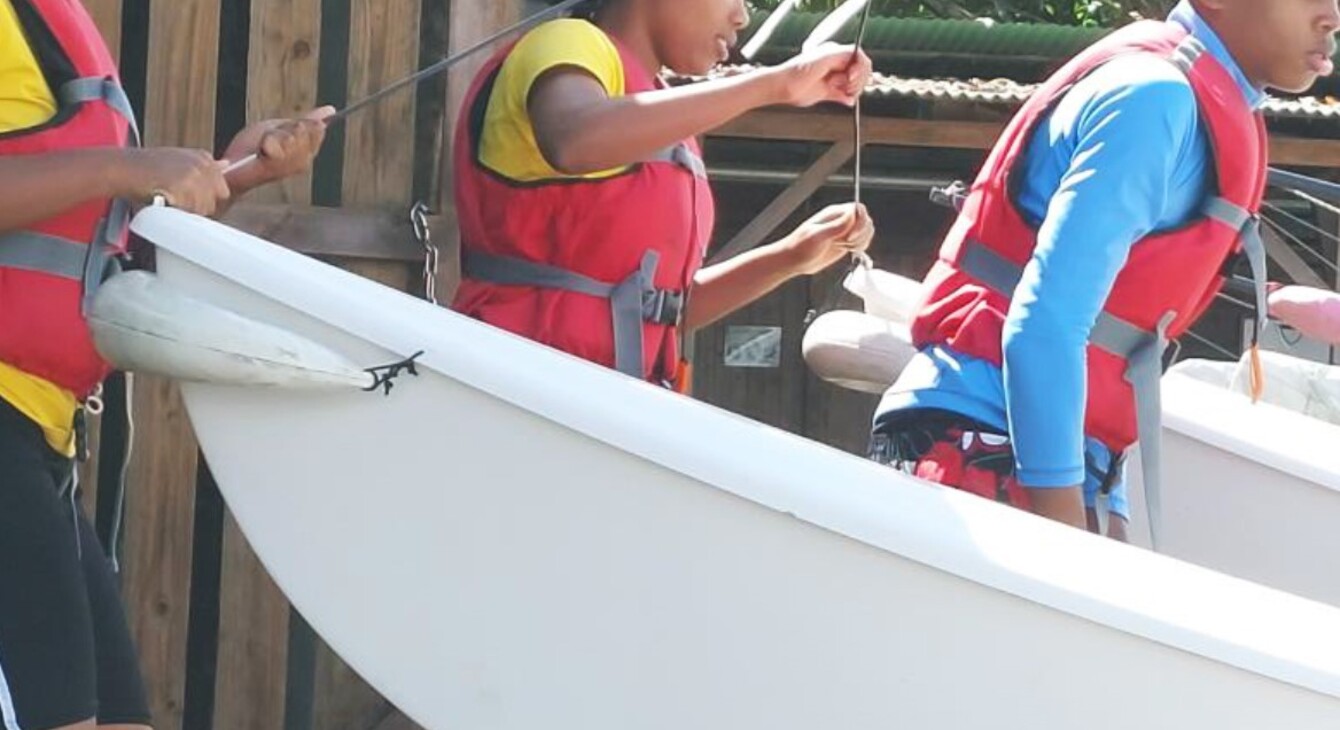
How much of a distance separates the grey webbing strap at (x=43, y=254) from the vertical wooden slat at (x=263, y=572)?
131cm

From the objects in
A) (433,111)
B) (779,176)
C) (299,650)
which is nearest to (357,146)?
(433,111)

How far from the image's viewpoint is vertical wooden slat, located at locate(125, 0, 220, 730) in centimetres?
356

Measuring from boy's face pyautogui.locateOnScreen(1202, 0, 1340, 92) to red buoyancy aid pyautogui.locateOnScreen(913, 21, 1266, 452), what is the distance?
55mm

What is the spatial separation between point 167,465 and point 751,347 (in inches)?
192

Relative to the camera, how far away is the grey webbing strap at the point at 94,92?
235 cm

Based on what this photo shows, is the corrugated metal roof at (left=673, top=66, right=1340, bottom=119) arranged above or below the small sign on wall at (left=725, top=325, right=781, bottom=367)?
above

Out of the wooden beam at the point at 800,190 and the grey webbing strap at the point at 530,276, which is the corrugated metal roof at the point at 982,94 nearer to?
the wooden beam at the point at 800,190

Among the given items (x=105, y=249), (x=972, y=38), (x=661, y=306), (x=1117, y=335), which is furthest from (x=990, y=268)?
(x=972, y=38)

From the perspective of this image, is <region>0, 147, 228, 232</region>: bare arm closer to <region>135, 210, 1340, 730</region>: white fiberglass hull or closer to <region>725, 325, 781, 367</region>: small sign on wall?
<region>135, 210, 1340, 730</region>: white fiberglass hull

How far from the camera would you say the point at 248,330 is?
2318mm

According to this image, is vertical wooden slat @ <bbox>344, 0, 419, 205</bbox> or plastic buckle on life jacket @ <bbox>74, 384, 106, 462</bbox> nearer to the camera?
plastic buckle on life jacket @ <bbox>74, 384, 106, 462</bbox>

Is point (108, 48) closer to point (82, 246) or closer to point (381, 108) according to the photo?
point (381, 108)

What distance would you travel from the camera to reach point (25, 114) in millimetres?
2297

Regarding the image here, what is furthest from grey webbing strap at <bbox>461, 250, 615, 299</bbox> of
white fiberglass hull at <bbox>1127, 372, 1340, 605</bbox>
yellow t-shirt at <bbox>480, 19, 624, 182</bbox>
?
white fiberglass hull at <bbox>1127, 372, 1340, 605</bbox>
